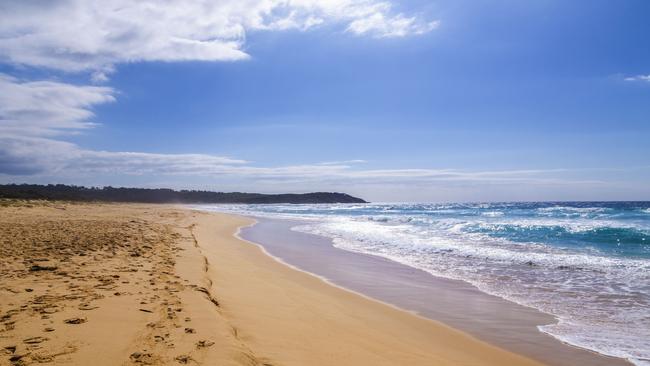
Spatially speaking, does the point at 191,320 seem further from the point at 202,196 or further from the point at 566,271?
the point at 202,196

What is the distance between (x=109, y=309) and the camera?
4773 mm

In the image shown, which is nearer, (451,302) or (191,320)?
(191,320)

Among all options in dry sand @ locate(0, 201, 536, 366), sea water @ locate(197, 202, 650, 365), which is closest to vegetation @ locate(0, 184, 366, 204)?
sea water @ locate(197, 202, 650, 365)

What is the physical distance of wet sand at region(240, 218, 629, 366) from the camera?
508cm

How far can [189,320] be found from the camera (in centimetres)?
455

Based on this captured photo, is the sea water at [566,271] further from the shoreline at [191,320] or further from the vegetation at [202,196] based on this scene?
the vegetation at [202,196]

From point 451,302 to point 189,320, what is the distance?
4.94 metres

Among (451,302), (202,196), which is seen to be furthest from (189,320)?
(202,196)

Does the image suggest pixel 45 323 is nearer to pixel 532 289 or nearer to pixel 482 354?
pixel 482 354

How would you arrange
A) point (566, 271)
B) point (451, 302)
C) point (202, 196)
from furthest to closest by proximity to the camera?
1. point (202, 196)
2. point (566, 271)
3. point (451, 302)

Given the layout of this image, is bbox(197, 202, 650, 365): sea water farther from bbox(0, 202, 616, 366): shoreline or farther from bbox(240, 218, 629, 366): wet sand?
bbox(0, 202, 616, 366): shoreline

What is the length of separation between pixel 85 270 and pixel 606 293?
398 inches

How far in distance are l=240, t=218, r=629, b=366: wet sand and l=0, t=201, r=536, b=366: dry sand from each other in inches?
16.5

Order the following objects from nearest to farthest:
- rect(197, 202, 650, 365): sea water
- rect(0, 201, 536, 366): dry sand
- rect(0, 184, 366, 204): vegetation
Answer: rect(0, 201, 536, 366): dry sand < rect(197, 202, 650, 365): sea water < rect(0, 184, 366, 204): vegetation
